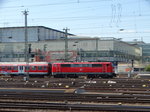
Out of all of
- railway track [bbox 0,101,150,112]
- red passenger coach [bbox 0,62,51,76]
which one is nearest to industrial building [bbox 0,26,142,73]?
red passenger coach [bbox 0,62,51,76]

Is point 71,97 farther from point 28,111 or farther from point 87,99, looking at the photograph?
point 28,111

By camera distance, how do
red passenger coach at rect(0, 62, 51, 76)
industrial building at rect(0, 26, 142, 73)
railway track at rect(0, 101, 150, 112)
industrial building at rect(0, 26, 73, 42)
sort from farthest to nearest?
industrial building at rect(0, 26, 73, 42)
industrial building at rect(0, 26, 142, 73)
red passenger coach at rect(0, 62, 51, 76)
railway track at rect(0, 101, 150, 112)

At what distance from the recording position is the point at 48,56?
251 feet

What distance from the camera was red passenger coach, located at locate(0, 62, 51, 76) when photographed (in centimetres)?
5016

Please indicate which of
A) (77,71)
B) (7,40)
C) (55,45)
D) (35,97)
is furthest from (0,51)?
(35,97)

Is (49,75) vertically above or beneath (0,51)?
beneath

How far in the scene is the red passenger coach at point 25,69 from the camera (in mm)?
50156

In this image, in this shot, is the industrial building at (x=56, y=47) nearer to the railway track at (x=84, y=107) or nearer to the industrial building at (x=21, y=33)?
the industrial building at (x=21, y=33)

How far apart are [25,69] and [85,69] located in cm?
1161

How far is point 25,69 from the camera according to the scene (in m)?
50.8

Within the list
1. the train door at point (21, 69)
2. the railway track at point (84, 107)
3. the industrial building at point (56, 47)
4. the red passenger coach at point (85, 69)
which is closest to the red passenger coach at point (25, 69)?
the train door at point (21, 69)

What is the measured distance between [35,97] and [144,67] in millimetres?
63788

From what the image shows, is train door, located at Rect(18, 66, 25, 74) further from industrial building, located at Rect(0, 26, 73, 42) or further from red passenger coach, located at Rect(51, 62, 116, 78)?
industrial building, located at Rect(0, 26, 73, 42)

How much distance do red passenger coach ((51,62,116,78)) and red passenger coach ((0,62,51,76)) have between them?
2.19m
